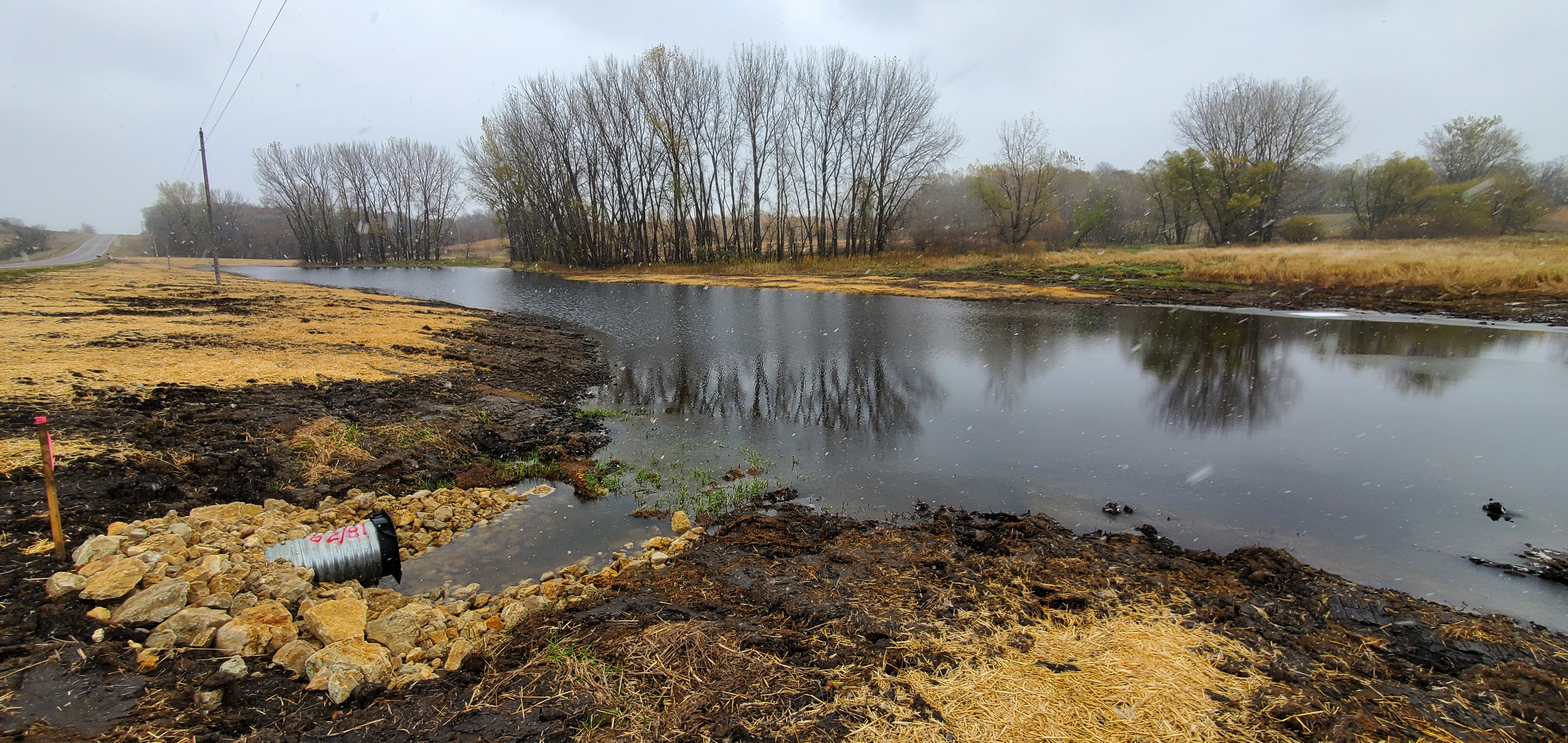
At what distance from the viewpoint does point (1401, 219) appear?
134 feet

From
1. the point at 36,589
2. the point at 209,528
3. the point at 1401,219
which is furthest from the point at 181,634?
the point at 1401,219

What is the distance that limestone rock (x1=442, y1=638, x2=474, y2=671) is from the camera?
3.28 meters

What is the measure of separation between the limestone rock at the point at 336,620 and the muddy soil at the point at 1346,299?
74.2 feet

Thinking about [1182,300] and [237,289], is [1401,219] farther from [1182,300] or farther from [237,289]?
[237,289]

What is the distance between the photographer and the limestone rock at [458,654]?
328 cm

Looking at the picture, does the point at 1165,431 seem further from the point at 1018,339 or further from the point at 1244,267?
the point at 1244,267

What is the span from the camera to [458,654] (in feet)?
11.0

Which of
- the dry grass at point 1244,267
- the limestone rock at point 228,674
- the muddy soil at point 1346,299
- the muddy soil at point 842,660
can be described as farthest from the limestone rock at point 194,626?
the muddy soil at point 1346,299

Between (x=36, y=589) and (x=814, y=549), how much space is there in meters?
4.58

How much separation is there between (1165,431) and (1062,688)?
6.21 m

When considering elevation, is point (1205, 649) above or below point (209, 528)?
below

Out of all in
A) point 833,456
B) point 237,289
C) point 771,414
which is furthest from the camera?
point 237,289

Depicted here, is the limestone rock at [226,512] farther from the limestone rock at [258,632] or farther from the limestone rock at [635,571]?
the limestone rock at [635,571]

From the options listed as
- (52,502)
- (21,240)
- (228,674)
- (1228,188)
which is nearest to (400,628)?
(228,674)
